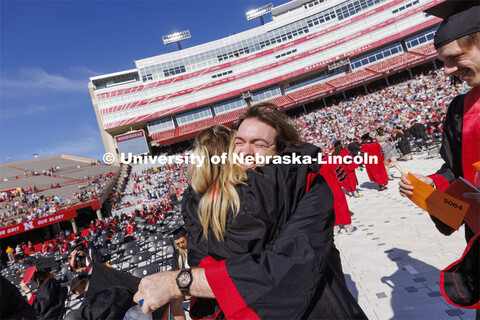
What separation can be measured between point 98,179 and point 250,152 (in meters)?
36.0

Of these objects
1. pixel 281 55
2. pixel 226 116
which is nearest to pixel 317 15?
pixel 281 55

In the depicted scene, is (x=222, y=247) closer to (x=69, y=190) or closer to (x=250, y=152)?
(x=250, y=152)

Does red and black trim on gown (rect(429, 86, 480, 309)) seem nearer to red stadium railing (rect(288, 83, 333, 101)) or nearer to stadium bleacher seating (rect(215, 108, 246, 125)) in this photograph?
stadium bleacher seating (rect(215, 108, 246, 125))

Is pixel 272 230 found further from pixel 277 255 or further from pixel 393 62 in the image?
pixel 393 62

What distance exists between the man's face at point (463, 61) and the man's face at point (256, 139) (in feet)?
3.47

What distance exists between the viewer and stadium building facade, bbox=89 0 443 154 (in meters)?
39.9

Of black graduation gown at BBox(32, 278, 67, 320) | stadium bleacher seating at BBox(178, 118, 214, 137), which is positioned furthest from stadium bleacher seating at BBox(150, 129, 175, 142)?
black graduation gown at BBox(32, 278, 67, 320)

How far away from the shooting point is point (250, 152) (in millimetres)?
1749

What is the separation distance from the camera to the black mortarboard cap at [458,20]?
133cm

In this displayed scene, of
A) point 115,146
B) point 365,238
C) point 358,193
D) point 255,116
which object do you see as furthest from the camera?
point 115,146

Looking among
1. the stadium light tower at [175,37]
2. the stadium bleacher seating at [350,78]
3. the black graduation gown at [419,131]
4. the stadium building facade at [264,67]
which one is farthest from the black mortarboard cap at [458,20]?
the stadium light tower at [175,37]

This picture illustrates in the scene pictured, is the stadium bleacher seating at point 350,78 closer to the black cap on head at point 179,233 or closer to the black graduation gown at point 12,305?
the black cap on head at point 179,233

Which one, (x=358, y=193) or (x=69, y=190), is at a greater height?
(x=69, y=190)

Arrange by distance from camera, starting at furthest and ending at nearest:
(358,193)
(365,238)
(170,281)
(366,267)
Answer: (358,193) < (365,238) < (366,267) < (170,281)
